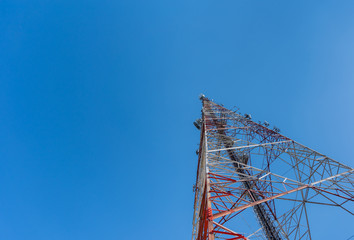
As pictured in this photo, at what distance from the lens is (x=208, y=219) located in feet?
22.5

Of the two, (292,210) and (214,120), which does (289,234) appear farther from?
(214,120)

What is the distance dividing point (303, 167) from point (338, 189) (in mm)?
Answer: 2880

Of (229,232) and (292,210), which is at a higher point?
(292,210)

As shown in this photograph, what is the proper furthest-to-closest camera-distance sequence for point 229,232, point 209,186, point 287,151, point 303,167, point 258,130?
point 258,130
point 287,151
point 303,167
point 209,186
point 229,232

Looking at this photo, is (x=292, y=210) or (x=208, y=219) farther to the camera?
(x=292, y=210)

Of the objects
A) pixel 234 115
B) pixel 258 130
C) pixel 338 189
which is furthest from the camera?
pixel 234 115

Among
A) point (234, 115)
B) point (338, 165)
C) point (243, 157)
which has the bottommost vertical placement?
point (338, 165)

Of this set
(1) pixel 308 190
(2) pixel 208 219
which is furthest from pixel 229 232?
(1) pixel 308 190

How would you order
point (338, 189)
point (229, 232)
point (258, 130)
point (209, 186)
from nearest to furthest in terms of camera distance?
point (229, 232) → point (209, 186) → point (338, 189) → point (258, 130)

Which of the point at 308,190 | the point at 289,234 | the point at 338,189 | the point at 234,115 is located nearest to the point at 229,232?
the point at 308,190

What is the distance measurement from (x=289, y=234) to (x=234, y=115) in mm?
10981

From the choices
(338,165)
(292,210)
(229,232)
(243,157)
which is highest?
(243,157)

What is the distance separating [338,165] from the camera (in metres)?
13.7

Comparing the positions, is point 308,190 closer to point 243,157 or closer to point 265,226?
point 265,226
